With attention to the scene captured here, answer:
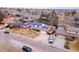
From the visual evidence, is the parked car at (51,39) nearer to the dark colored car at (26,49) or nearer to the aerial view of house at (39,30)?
the aerial view of house at (39,30)

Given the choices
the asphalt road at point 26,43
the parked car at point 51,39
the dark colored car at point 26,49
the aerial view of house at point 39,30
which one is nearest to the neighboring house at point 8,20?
the aerial view of house at point 39,30

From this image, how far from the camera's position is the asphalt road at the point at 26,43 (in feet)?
6.40

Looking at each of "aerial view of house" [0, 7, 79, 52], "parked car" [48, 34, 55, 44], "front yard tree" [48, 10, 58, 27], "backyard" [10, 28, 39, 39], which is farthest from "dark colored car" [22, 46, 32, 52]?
"front yard tree" [48, 10, 58, 27]

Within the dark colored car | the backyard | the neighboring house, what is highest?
the neighboring house

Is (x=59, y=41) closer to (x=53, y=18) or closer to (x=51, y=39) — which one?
(x=51, y=39)

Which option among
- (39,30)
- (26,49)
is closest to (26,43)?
(26,49)

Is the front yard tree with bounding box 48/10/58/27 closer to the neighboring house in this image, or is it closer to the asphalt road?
the asphalt road

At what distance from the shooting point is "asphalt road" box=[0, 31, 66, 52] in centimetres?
195

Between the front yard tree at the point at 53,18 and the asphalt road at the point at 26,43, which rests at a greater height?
the front yard tree at the point at 53,18

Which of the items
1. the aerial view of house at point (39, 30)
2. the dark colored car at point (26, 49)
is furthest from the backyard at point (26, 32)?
the dark colored car at point (26, 49)

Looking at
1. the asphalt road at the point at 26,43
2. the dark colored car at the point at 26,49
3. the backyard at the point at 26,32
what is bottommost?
the dark colored car at the point at 26,49

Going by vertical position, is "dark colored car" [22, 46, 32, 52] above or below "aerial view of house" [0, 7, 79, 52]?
below

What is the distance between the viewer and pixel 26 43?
1960mm

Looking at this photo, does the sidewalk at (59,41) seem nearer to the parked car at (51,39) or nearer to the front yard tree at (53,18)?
the parked car at (51,39)
